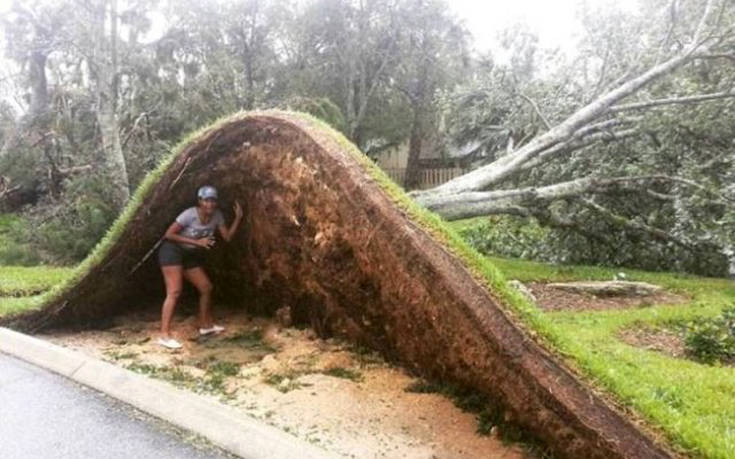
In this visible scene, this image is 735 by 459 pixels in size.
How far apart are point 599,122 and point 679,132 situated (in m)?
1.35

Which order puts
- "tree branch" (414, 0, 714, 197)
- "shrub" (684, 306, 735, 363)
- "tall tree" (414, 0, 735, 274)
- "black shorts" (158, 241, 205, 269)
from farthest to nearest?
"tree branch" (414, 0, 714, 197) → "tall tree" (414, 0, 735, 274) → "shrub" (684, 306, 735, 363) → "black shorts" (158, 241, 205, 269)

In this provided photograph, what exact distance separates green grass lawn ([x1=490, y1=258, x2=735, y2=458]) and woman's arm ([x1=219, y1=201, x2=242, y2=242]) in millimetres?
2958

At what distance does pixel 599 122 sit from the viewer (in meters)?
11.6

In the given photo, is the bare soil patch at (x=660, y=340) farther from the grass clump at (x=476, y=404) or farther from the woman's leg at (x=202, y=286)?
the woman's leg at (x=202, y=286)

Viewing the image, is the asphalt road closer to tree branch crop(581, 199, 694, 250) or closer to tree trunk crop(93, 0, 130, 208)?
tree branch crop(581, 199, 694, 250)

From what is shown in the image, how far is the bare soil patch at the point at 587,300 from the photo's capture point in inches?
353

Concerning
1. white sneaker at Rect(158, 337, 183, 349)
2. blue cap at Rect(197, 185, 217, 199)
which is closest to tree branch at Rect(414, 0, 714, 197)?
blue cap at Rect(197, 185, 217, 199)

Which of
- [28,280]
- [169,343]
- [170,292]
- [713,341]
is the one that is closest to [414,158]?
[28,280]

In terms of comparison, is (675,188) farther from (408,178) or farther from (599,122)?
(408,178)

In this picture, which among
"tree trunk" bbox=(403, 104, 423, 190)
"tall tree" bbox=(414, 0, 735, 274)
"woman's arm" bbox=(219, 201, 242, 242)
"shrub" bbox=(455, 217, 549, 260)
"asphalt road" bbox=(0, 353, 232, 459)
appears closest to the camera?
"asphalt road" bbox=(0, 353, 232, 459)

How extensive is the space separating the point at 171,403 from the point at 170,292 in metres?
1.67

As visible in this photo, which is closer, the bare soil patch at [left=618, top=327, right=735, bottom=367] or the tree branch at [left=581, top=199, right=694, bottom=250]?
the bare soil patch at [left=618, top=327, right=735, bottom=367]

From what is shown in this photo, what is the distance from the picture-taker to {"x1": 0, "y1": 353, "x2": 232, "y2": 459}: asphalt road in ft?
13.3

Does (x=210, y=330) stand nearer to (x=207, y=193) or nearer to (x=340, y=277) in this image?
(x=207, y=193)
